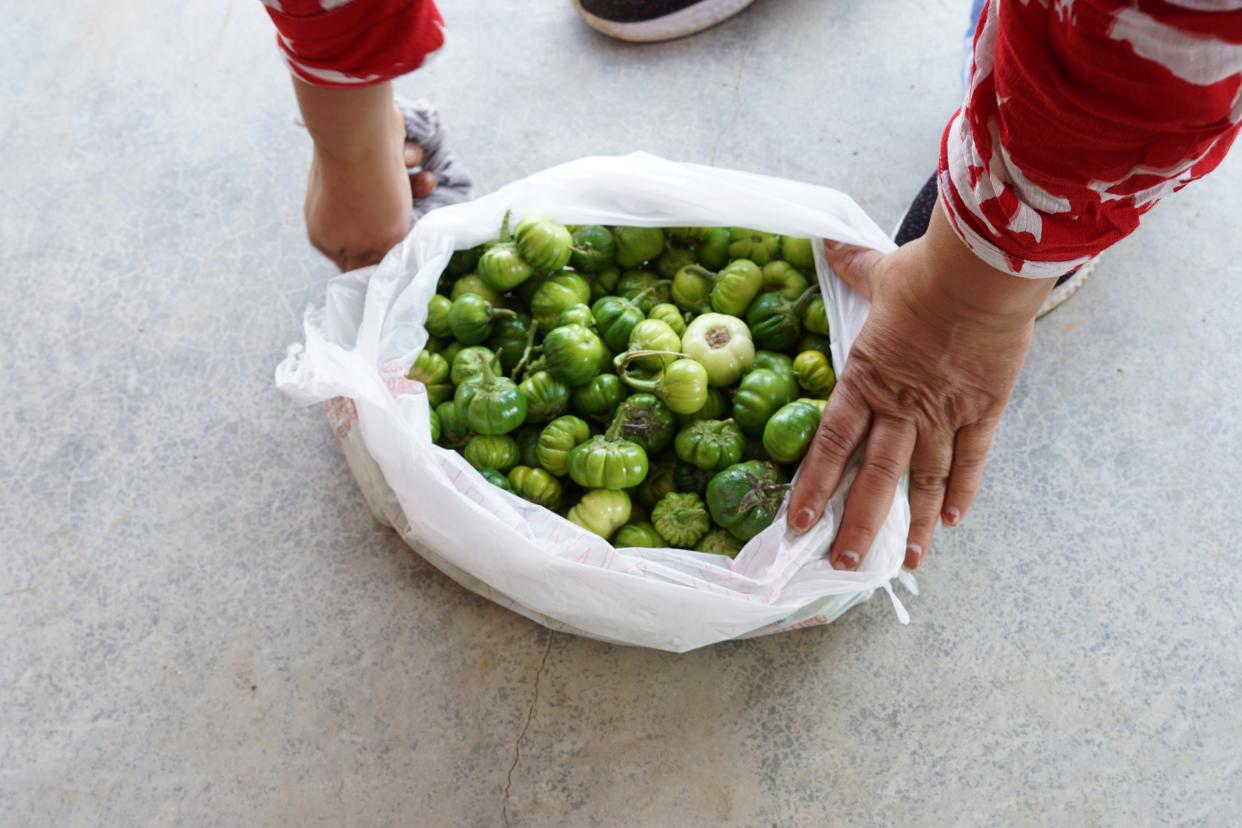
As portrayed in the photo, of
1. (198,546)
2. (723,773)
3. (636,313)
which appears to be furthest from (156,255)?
(723,773)

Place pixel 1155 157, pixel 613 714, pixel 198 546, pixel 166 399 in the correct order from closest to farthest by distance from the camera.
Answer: pixel 1155 157
pixel 613 714
pixel 198 546
pixel 166 399

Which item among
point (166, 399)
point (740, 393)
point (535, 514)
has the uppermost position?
point (740, 393)

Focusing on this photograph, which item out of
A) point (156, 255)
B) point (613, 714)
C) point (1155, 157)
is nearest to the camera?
point (1155, 157)

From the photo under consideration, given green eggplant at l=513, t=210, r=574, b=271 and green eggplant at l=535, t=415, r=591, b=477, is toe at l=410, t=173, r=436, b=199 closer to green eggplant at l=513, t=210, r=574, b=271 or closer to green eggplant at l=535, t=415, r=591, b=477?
green eggplant at l=513, t=210, r=574, b=271

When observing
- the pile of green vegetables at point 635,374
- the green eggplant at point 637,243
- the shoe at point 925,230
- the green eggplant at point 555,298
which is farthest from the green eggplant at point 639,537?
the shoe at point 925,230

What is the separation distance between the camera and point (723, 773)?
4.42 ft

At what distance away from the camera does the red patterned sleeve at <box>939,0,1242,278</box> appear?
628mm

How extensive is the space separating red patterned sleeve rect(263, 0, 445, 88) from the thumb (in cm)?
64

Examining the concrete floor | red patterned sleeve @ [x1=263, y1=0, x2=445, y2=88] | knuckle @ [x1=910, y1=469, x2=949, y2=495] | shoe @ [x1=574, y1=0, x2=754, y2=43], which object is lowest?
the concrete floor

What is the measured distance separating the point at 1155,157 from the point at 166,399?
1.52 metres

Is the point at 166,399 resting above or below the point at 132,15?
below

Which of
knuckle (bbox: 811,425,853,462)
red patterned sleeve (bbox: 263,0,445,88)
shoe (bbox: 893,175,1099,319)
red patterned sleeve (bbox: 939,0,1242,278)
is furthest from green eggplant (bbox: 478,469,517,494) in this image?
shoe (bbox: 893,175,1099,319)

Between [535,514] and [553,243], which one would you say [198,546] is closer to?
[535,514]

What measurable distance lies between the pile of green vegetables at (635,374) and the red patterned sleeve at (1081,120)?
452mm
